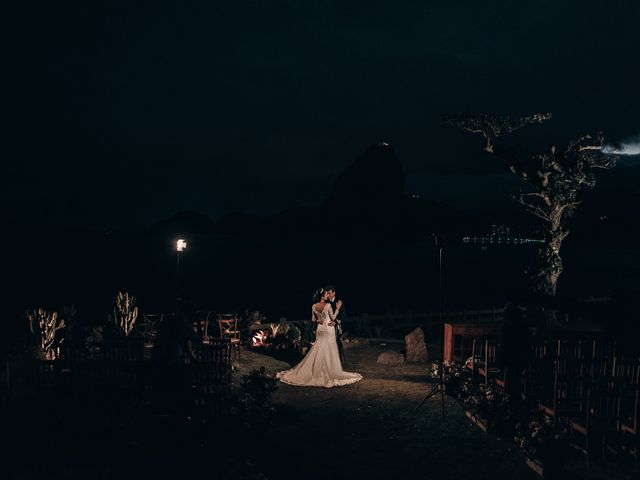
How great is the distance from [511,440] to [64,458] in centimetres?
A: 637

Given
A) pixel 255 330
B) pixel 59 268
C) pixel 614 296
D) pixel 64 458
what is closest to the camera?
pixel 614 296

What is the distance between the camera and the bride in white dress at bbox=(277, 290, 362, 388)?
12656 mm

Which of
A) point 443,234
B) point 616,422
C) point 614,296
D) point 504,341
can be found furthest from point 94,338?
point 614,296

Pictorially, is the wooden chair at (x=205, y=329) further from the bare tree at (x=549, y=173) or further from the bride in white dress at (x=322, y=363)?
the bare tree at (x=549, y=173)

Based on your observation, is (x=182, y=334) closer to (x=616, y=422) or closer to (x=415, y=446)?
(x=415, y=446)

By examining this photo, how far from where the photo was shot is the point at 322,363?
12.8m

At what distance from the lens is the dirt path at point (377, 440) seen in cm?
763

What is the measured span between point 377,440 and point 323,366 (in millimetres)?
4015

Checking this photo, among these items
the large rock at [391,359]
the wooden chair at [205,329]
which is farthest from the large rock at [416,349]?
the wooden chair at [205,329]

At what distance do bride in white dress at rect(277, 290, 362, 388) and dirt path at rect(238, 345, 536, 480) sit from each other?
323mm

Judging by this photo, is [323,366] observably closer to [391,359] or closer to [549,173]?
[391,359]

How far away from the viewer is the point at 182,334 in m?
8.27

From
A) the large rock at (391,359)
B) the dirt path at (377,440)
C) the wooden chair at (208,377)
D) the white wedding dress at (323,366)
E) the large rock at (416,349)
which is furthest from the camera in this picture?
the large rock at (416,349)

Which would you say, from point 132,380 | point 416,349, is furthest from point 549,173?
point 132,380
